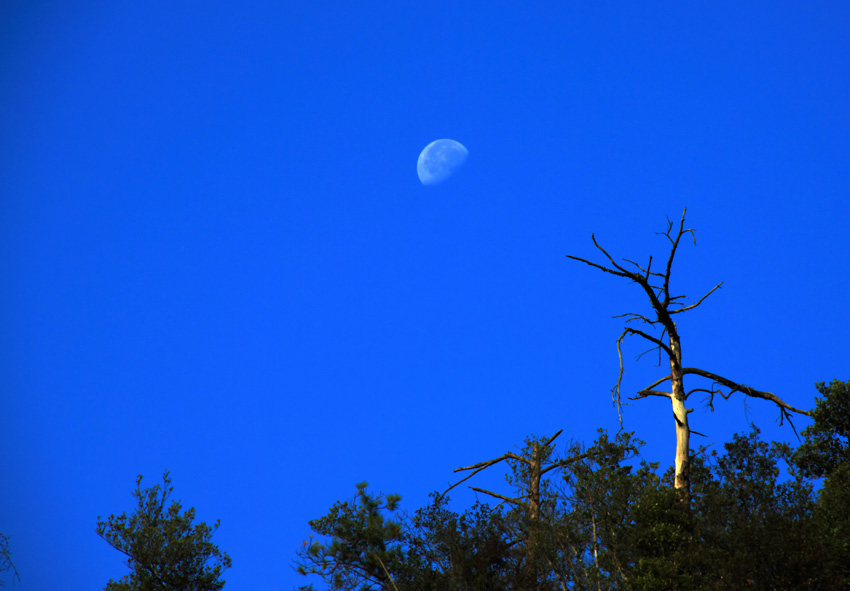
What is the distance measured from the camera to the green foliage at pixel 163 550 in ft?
88.0

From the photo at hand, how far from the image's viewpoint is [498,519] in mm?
21016

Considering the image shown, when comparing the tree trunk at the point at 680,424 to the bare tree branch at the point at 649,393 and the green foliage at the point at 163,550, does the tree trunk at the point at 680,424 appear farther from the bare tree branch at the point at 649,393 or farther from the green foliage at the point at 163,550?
the green foliage at the point at 163,550

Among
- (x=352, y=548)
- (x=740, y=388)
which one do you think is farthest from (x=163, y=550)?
(x=740, y=388)

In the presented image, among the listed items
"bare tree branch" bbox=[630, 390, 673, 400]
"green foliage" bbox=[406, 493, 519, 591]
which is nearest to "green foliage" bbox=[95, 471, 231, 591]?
"green foliage" bbox=[406, 493, 519, 591]

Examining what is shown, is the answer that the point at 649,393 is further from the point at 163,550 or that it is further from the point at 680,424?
the point at 163,550

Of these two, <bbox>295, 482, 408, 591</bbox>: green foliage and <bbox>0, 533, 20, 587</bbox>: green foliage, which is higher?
<bbox>295, 482, 408, 591</bbox>: green foliage

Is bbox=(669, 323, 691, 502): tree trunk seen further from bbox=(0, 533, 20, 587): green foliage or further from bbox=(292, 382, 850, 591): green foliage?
bbox=(0, 533, 20, 587): green foliage

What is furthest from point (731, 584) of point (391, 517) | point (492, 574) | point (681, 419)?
point (391, 517)

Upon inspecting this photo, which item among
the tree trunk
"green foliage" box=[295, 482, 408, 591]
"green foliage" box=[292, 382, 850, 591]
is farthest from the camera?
"green foliage" box=[295, 482, 408, 591]

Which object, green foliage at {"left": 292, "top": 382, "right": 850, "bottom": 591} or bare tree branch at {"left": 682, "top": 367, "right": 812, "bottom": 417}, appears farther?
bare tree branch at {"left": 682, "top": 367, "right": 812, "bottom": 417}

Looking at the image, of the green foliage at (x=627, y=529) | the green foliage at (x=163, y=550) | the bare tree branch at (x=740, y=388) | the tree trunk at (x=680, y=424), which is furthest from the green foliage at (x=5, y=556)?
the green foliage at (x=163, y=550)

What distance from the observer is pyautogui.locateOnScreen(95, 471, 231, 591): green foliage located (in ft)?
88.0

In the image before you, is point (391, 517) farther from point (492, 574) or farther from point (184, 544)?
point (184, 544)

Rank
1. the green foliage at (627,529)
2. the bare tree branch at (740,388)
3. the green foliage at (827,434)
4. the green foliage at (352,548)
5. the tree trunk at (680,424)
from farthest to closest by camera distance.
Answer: the green foliage at (352,548) < the green foliage at (827,434) < the bare tree branch at (740,388) < the tree trunk at (680,424) < the green foliage at (627,529)
